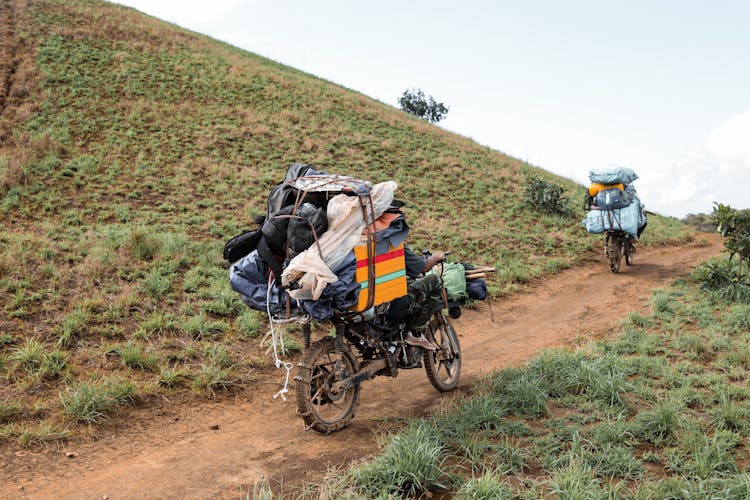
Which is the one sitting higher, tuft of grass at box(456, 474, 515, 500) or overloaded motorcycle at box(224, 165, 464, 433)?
overloaded motorcycle at box(224, 165, 464, 433)

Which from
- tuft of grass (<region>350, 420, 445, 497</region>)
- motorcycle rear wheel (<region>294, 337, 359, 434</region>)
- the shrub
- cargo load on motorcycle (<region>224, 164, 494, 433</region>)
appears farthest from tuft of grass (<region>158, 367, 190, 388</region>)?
the shrub

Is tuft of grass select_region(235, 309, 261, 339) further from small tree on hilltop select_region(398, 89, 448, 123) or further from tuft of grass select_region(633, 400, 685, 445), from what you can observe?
small tree on hilltop select_region(398, 89, 448, 123)

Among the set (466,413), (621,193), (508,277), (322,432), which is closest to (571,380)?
(466,413)

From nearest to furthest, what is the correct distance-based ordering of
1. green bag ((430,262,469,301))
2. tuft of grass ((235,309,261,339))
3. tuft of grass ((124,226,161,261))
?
green bag ((430,262,469,301)), tuft of grass ((235,309,261,339)), tuft of grass ((124,226,161,261))

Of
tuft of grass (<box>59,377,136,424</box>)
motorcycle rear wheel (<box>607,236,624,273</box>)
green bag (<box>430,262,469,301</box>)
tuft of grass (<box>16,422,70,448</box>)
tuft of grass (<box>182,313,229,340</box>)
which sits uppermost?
motorcycle rear wheel (<box>607,236,624,273</box>)

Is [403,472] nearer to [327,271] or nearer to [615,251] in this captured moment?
[327,271]

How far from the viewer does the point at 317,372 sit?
4.83m

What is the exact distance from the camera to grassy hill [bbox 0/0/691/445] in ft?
20.8

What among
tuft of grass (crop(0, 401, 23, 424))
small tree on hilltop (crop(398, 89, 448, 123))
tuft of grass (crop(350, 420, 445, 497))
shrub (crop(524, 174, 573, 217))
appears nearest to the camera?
tuft of grass (crop(350, 420, 445, 497))

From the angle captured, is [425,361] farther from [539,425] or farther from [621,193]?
[621,193]

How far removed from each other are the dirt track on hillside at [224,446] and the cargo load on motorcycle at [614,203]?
4.67 meters

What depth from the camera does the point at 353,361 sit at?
5.06 metres

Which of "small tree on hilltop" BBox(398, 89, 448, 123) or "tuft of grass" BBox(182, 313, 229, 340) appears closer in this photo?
"tuft of grass" BBox(182, 313, 229, 340)

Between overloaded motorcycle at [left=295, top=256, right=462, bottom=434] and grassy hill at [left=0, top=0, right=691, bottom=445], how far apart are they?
6.10 ft
